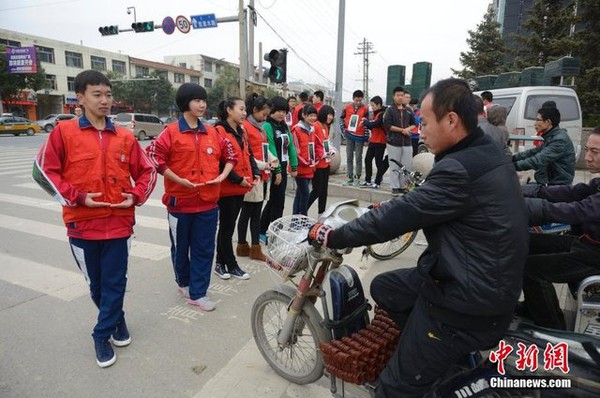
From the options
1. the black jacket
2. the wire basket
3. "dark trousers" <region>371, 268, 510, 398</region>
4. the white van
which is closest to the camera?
the black jacket

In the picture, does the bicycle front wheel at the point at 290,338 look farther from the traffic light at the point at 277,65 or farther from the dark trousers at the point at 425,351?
the traffic light at the point at 277,65

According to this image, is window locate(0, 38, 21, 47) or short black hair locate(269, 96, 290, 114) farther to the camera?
window locate(0, 38, 21, 47)

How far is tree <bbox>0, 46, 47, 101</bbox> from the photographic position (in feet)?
101

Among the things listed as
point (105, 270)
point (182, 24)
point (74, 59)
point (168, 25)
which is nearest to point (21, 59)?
point (74, 59)

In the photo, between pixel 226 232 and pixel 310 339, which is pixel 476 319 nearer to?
pixel 310 339

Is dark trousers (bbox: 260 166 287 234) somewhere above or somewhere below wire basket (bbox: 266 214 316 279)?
below

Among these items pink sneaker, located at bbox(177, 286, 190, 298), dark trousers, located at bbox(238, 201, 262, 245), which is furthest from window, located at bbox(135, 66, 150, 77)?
pink sneaker, located at bbox(177, 286, 190, 298)

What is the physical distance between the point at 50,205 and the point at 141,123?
2178 cm

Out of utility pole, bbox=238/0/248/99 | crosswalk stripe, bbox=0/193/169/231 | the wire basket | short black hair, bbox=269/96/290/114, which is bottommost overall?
crosswalk stripe, bbox=0/193/169/231

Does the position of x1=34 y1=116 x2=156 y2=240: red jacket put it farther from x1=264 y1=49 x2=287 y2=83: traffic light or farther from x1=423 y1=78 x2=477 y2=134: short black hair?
x1=264 y1=49 x2=287 y2=83: traffic light

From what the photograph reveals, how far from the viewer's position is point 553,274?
8.19ft

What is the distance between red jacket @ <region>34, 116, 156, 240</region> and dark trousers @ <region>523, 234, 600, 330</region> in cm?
270

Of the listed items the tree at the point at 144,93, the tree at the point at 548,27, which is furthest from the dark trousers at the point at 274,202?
the tree at the point at 144,93

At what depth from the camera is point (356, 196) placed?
7.61 meters
